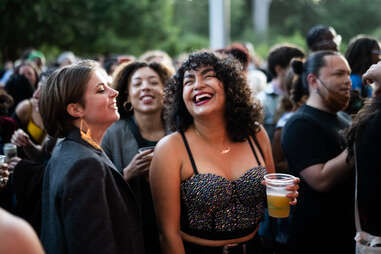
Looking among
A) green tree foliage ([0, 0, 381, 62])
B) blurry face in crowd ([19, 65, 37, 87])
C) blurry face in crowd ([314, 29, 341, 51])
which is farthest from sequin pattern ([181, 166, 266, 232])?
blurry face in crowd ([19, 65, 37, 87])

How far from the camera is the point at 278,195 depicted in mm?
2273

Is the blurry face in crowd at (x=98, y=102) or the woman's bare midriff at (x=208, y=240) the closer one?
the blurry face in crowd at (x=98, y=102)

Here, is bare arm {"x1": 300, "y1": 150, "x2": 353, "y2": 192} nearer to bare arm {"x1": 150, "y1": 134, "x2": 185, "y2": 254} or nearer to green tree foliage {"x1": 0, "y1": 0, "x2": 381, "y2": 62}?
bare arm {"x1": 150, "y1": 134, "x2": 185, "y2": 254}

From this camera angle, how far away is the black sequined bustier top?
2359 mm

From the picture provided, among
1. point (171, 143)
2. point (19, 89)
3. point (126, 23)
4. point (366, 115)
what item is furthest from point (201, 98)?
point (126, 23)

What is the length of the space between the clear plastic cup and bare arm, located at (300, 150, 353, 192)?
0.53 meters

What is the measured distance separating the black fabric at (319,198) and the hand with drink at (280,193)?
0.61 meters

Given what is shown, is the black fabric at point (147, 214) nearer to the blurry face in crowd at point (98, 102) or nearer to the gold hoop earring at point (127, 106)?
the gold hoop earring at point (127, 106)

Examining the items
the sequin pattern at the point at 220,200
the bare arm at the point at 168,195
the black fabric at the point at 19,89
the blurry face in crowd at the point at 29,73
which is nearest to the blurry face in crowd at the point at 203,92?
the bare arm at the point at 168,195

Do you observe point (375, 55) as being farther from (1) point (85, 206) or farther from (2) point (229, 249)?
(1) point (85, 206)

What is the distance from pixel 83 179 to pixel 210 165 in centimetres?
93

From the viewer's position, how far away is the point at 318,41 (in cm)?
462

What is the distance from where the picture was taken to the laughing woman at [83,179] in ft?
5.78

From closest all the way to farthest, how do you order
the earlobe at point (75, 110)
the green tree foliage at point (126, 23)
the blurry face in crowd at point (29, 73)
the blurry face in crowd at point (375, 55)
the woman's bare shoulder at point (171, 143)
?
the earlobe at point (75, 110) → the woman's bare shoulder at point (171, 143) → the blurry face in crowd at point (375, 55) → the blurry face in crowd at point (29, 73) → the green tree foliage at point (126, 23)
